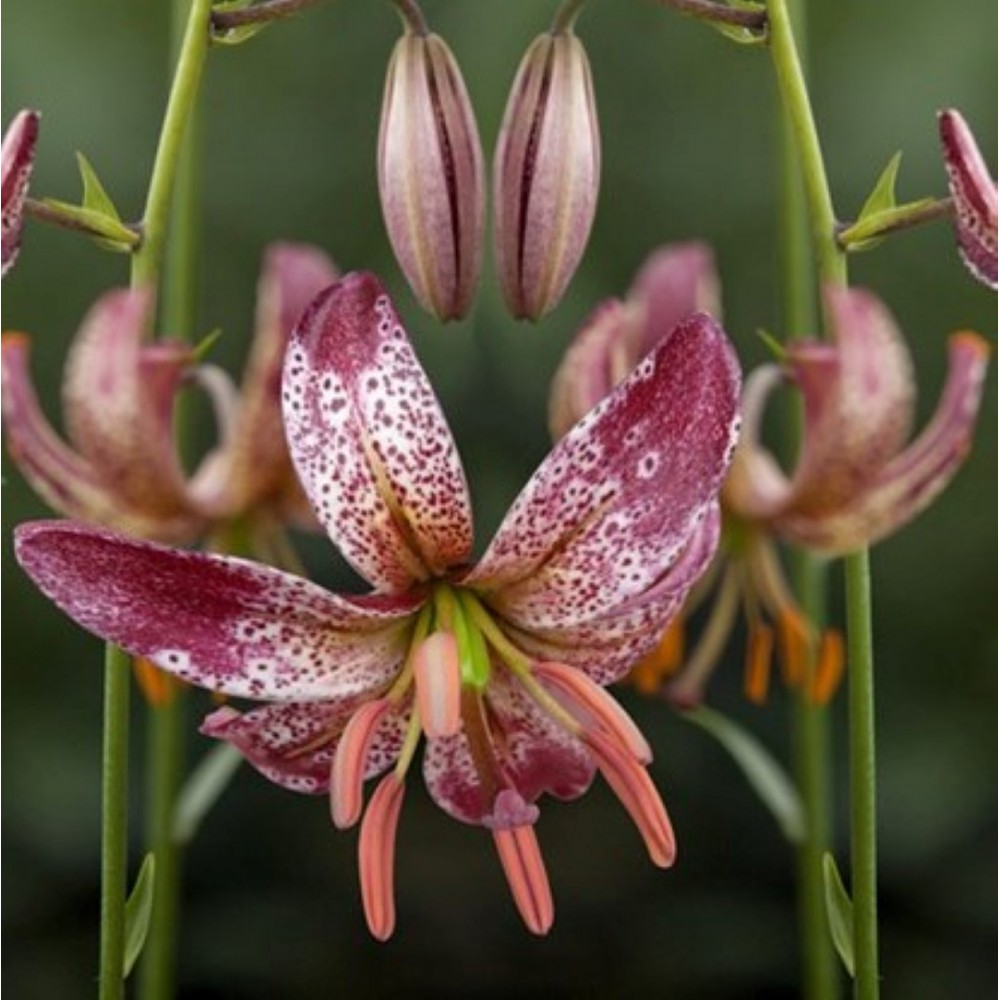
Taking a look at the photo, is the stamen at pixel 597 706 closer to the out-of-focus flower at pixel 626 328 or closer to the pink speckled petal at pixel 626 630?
the pink speckled petal at pixel 626 630

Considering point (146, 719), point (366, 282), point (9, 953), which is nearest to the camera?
point (366, 282)

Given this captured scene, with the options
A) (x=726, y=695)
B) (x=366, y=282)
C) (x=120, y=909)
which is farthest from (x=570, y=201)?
(x=726, y=695)

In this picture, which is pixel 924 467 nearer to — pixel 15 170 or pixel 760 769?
pixel 760 769

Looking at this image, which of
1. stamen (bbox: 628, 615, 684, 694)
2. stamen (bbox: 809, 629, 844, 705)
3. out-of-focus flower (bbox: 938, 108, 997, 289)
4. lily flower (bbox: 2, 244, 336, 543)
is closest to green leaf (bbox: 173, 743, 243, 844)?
lily flower (bbox: 2, 244, 336, 543)

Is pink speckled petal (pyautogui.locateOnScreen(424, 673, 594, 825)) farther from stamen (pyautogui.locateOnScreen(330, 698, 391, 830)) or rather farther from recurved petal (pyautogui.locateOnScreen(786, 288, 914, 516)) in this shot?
recurved petal (pyautogui.locateOnScreen(786, 288, 914, 516))

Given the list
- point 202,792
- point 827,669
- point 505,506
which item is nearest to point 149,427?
point 202,792

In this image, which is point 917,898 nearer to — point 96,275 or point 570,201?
point 96,275

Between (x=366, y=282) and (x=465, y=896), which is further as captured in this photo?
(x=465, y=896)

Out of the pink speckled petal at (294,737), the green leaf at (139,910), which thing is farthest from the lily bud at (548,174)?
the green leaf at (139,910)
